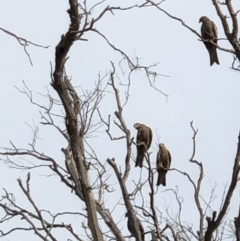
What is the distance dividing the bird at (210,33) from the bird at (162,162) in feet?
4.19

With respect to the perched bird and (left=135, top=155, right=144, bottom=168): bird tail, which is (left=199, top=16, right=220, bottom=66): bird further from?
(left=135, top=155, right=144, bottom=168): bird tail

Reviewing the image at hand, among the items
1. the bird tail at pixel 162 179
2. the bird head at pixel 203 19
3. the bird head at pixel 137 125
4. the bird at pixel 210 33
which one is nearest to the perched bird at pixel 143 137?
the bird head at pixel 137 125

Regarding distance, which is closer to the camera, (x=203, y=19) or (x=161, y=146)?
(x=161, y=146)

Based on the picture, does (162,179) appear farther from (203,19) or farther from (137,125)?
(203,19)

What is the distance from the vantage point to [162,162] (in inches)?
317

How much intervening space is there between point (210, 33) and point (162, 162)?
1898 mm

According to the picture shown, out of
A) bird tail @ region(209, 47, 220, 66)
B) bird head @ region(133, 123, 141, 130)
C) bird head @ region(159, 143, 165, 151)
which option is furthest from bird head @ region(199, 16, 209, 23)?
bird head @ region(159, 143, 165, 151)

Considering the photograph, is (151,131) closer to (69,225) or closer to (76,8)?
(69,225)

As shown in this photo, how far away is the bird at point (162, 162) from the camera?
767 centimetres

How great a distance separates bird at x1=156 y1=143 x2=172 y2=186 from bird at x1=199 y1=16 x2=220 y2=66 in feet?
4.19

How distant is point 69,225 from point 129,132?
3.93 feet

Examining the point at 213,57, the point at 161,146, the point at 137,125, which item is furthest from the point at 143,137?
the point at 213,57

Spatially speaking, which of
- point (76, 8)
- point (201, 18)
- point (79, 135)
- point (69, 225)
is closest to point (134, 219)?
point (69, 225)

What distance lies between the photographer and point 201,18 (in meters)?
9.42
